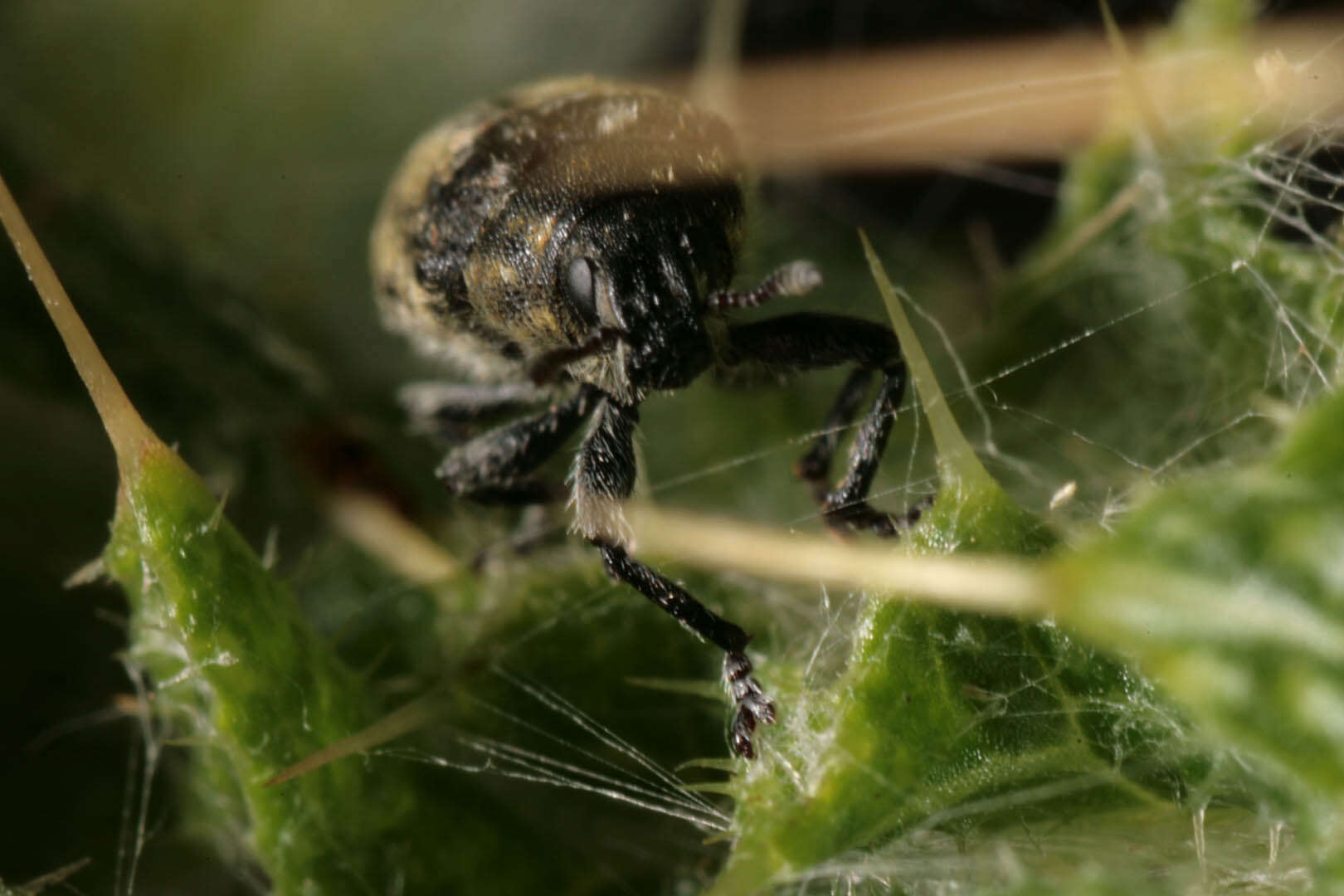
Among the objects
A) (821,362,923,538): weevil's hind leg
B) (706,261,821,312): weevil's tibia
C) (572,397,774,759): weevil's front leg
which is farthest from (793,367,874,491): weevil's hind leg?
(572,397,774,759): weevil's front leg

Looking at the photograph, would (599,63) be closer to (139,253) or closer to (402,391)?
(402,391)

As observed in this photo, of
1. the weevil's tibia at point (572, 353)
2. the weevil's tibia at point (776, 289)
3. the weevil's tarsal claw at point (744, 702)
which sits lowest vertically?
the weevil's tarsal claw at point (744, 702)

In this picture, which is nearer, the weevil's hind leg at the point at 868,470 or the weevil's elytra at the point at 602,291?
the weevil's hind leg at the point at 868,470

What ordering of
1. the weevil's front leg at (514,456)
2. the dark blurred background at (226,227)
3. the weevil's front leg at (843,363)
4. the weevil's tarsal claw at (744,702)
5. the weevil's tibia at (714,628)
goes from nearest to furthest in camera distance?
the weevil's tarsal claw at (744,702), the weevil's tibia at (714,628), the weevil's front leg at (843,363), the dark blurred background at (226,227), the weevil's front leg at (514,456)

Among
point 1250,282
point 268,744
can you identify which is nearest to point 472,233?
point 268,744

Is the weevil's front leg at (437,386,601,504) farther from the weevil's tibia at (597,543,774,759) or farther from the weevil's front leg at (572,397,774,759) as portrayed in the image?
the weevil's tibia at (597,543,774,759)

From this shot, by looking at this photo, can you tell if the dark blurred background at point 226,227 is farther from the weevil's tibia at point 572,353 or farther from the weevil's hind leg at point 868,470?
the weevil's hind leg at point 868,470

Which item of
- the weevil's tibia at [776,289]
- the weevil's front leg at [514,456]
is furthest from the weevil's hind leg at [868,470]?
the weevil's front leg at [514,456]

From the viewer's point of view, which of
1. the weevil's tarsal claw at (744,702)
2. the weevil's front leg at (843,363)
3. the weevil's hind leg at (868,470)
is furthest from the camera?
the weevil's front leg at (843,363)
